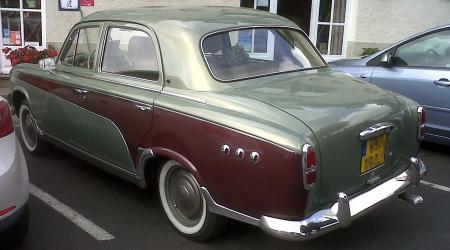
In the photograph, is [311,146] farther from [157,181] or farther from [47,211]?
[47,211]

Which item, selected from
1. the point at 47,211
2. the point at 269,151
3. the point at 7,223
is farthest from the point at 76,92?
the point at 269,151

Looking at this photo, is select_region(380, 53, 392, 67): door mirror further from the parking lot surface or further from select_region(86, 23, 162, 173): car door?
select_region(86, 23, 162, 173): car door

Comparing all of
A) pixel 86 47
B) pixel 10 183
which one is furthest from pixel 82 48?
pixel 10 183

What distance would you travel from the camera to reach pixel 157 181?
3.91 metres

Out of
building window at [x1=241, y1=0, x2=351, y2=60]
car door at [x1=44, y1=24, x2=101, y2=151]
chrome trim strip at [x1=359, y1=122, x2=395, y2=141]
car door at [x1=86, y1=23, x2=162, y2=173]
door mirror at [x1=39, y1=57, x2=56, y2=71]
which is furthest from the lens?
building window at [x1=241, y1=0, x2=351, y2=60]

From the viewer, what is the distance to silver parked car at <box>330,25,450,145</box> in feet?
18.1

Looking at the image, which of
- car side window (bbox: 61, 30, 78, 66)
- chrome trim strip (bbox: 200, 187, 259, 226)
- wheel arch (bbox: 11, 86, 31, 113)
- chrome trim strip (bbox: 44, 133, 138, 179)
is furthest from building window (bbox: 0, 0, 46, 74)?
chrome trim strip (bbox: 200, 187, 259, 226)

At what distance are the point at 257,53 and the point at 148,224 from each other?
62.0 inches

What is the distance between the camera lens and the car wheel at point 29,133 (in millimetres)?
5504

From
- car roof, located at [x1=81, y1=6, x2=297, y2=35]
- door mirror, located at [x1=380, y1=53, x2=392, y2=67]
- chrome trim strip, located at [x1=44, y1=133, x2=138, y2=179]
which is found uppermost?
car roof, located at [x1=81, y1=6, x2=297, y2=35]

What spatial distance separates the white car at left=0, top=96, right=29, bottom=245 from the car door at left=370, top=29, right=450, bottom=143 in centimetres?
420

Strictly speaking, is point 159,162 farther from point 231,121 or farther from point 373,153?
point 373,153

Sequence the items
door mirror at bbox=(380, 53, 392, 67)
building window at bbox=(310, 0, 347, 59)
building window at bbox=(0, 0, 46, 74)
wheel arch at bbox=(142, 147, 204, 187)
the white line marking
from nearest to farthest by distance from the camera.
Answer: wheel arch at bbox=(142, 147, 204, 187) < the white line marking < door mirror at bbox=(380, 53, 392, 67) < building window at bbox=(0, 0, 46, 74) < building window at bbox=(310, 0, 347, 59)

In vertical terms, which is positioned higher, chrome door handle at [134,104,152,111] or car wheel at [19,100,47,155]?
chrome door handle at [134,104,152,111]
